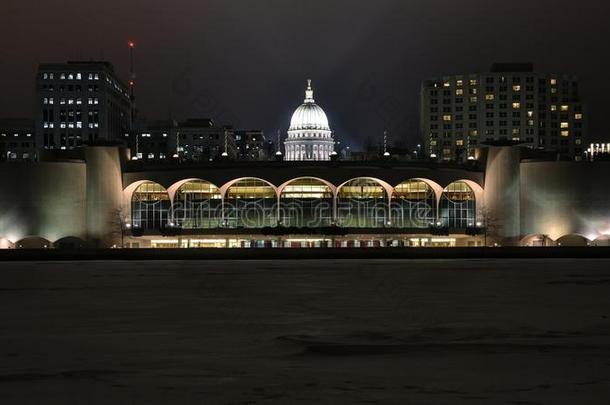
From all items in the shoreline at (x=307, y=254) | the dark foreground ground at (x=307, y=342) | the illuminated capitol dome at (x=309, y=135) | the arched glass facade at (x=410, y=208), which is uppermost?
A: the illuminated capitol dome at (x=309, y=135)

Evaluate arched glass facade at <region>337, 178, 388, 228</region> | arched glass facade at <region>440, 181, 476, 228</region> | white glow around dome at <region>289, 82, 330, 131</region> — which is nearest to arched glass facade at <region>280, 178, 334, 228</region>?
arched glass facade at <region>337, 178, 388, 228</region>

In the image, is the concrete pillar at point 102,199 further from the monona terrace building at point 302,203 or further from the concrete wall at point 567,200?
the concrete wall at point 567,200

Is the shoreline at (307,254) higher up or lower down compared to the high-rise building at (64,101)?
lower down

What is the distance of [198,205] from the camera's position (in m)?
100

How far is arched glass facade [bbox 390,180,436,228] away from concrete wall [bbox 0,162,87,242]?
34.8m

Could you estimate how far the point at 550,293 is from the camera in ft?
109

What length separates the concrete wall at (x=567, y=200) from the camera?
93.8 meters

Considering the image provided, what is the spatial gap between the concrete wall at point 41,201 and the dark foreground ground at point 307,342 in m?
54.2

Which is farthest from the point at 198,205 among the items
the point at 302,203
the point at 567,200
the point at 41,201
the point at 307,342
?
the point at 307,342

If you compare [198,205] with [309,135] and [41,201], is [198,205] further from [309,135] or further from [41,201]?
Result: [309,135]

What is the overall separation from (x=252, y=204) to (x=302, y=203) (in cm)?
570

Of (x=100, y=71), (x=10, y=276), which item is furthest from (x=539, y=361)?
(x=100, y=71)

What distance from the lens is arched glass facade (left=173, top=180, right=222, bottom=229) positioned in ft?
329

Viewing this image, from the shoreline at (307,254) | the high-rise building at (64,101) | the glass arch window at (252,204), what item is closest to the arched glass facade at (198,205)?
the glass arch window at (252,204)
